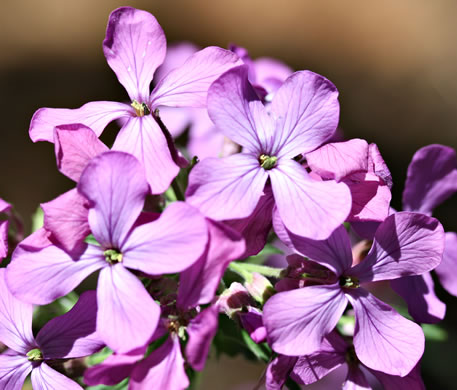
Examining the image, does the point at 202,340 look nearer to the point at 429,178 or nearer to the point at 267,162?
the point at 267,162

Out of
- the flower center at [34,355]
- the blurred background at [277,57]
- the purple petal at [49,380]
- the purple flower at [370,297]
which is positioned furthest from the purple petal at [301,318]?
the blurred background at [277,57]

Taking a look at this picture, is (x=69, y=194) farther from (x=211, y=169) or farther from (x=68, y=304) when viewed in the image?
(x=68, y=304)

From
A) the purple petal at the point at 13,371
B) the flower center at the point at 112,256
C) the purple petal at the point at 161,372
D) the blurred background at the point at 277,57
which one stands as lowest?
the blurred background at the point at 277,57

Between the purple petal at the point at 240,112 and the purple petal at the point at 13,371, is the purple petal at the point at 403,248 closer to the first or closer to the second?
the purple petal at the point at 240,112

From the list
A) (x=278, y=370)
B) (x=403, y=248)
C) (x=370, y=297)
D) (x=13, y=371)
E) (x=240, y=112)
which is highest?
(x=240, y=112)

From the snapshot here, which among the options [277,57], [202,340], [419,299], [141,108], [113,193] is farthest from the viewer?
[277,57]

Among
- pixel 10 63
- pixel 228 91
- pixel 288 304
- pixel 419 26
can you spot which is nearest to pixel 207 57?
pixel 228 91

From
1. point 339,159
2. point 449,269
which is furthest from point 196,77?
point 449,269
